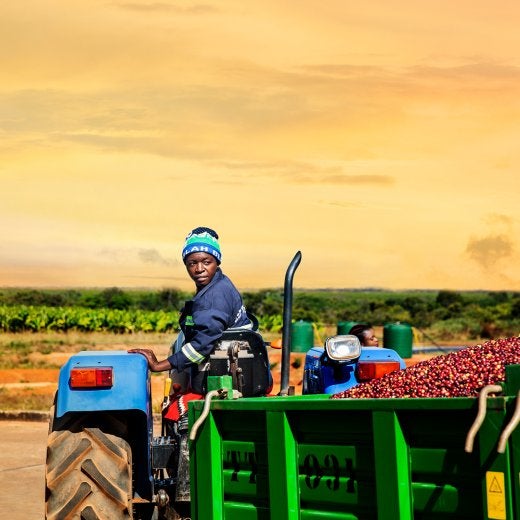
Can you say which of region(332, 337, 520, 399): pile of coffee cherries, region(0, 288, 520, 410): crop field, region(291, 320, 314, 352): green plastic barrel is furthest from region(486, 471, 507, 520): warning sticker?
region(291, 320, 314, 352): green plastic barrel

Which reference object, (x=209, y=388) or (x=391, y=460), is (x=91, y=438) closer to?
(x=209, y=388)

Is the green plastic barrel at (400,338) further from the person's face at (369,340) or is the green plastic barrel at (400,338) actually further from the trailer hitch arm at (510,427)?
the trailer hitch arm at (510,427)

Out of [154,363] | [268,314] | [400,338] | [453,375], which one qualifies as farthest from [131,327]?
[453,375]

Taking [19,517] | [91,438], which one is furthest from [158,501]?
[19,517]

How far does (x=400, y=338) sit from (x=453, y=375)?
33.6 m

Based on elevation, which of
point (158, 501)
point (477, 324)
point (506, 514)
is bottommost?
point (477, 324)

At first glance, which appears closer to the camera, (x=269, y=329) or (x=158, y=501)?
(x=158, y=501)

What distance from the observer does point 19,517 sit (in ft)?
39.5

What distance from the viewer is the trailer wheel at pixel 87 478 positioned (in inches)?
299

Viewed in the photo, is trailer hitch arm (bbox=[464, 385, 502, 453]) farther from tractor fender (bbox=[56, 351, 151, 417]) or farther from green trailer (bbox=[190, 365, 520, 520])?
tractor fender (bbox=[56, 351, 151, 417])

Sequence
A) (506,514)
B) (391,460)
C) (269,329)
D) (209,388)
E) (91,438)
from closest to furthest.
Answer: (506,514), (391,460), (209,388), (91,438), (269,329)

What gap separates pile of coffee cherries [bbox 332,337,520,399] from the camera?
5.68m

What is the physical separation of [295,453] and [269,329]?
171 feet

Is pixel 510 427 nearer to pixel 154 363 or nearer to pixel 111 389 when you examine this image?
pixel 111 389
